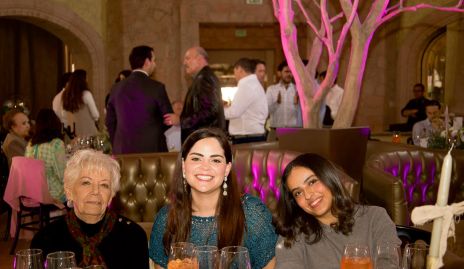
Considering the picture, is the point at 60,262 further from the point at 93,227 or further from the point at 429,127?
the point at 429,127

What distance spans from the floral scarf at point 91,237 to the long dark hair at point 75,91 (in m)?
4.70

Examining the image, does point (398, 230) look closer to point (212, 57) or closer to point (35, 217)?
point (35, 217)

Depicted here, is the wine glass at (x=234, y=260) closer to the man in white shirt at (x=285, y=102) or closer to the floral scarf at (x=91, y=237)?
the floral scarf at (x=91, y=237)

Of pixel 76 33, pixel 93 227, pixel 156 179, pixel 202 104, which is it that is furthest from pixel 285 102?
pixel 93 227

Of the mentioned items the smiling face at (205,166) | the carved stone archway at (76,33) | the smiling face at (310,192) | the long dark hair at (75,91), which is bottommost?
the smiling face at (310,192)

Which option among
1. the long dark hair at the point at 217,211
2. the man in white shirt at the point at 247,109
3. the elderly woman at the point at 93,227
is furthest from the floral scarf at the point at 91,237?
the man in white shirt at the point at 247,109

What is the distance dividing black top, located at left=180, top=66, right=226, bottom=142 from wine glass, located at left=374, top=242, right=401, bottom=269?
3463 mm

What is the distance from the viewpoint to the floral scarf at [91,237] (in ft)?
8.08

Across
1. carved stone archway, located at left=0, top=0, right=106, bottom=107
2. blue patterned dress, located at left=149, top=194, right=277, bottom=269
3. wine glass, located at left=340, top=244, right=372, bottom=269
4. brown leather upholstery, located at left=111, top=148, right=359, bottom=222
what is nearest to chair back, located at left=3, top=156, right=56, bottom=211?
brown leather upholstery, located at left=111, top=148, right=359, bottom=222

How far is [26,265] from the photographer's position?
5.86 feet

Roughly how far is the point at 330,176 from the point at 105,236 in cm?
93


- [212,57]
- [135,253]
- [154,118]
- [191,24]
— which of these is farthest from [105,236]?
[212,57]

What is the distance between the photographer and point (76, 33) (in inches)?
402

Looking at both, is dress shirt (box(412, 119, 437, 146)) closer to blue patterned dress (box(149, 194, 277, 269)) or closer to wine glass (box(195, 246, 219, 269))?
blue patterned dress (box(149, 194, 277, 269))
